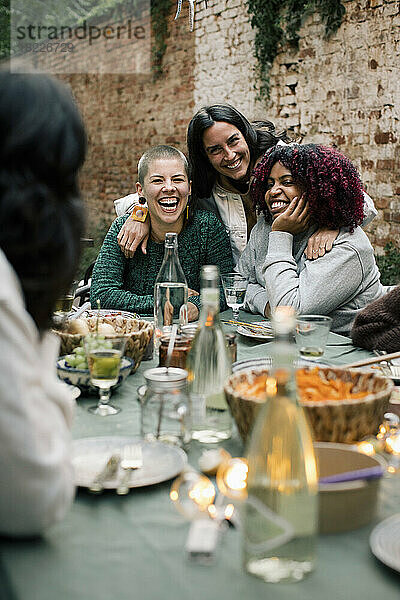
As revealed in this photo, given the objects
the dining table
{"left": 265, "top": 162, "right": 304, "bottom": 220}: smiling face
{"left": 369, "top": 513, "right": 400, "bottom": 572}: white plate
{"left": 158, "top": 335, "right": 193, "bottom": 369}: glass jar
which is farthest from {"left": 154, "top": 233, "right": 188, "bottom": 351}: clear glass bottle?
{"left": 369, "top": 513, "right": 400, "bottom": 572}: white plate

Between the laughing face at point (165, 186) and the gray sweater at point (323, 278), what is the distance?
475mm

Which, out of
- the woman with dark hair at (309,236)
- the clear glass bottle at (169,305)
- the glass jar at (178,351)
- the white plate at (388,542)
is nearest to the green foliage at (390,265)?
the woman with dark hair at (309,236)

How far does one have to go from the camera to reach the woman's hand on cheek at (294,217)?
2781 millimetres

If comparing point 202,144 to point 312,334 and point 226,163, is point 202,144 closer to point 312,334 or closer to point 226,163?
point 226,163

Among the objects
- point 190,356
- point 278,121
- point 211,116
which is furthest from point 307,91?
point 190,356

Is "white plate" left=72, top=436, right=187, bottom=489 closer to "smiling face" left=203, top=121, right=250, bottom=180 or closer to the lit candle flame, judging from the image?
the lit candle flame

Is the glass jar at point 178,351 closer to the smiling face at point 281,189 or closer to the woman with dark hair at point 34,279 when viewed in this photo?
the woman with dark hair at point 34,279

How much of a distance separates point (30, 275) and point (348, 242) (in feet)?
6.31

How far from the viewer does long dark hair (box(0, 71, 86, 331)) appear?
916mm

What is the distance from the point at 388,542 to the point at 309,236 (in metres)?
2.04

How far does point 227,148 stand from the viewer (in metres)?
3.37

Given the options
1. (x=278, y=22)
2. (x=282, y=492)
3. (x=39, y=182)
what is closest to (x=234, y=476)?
(x=282, y=492)

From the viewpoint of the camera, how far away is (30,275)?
973 millimetres

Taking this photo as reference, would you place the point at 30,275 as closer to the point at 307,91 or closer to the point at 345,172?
the point at 345,172
